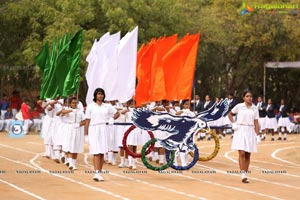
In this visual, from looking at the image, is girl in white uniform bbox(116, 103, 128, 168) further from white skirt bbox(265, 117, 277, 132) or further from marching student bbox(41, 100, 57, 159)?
white skirt bbox(265, 117, 277, 132)

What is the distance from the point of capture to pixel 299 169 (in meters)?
21.5

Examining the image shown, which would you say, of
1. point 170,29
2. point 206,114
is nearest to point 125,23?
point 170,29

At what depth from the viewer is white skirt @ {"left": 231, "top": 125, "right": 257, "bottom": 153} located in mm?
17953

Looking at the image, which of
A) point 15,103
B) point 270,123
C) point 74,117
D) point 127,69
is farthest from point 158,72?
point 15,103

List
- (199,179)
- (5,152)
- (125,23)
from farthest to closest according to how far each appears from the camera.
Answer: (125,23)
(5,152)
(199,179)

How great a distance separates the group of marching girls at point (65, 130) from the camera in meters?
20.9

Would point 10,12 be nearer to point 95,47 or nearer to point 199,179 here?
point 95,47

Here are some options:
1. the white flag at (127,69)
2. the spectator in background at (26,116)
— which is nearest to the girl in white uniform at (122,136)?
the white flag at (127,69)

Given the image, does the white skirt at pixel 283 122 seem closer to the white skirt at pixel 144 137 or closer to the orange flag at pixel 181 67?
→ the white skirt at pixel 144 137

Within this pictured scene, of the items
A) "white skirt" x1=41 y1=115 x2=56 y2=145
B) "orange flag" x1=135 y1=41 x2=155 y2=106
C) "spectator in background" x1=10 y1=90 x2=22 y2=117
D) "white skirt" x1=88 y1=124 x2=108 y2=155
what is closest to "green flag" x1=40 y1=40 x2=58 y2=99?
"white skirt" x1=41 y1=115 x2=56 y2=145

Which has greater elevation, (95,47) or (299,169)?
(95,47)

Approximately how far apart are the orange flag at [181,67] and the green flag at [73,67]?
6.88 ft

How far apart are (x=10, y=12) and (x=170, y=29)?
319 inches

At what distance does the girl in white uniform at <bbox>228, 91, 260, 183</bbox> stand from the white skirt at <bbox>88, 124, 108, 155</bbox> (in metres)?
2.75
